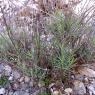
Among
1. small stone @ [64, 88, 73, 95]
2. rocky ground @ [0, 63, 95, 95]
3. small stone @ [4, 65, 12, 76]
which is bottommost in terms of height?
small stone @ [64, 88, 73, 95]

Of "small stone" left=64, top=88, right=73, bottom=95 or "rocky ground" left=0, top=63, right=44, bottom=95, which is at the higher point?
"rocky ground" left=0, top=63, right=44, bottom=95

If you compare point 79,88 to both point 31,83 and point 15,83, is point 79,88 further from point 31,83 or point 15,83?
point 15,83

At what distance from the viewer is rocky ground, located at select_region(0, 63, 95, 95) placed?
1.50 metres

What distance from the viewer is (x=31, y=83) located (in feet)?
5.04

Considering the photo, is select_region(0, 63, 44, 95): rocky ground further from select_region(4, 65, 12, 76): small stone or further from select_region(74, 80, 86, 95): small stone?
select_region(74, 80, 86, 95): small stone

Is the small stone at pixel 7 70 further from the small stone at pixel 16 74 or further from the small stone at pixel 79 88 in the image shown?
the small stone at pixel 79 88

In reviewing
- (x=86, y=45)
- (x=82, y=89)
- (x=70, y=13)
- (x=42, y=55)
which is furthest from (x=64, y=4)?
(x=82, y=89)

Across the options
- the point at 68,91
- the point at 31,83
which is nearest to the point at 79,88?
the point at 68,91

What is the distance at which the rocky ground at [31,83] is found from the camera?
1.50 meters

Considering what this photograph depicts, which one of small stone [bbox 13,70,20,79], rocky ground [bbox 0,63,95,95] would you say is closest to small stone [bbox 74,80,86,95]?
rocky ground [bbox 0,63,95,95]

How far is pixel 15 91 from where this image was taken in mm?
1521

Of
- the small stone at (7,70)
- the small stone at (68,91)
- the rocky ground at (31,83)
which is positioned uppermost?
the small stone at (7,70)

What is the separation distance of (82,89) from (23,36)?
18.6 inches

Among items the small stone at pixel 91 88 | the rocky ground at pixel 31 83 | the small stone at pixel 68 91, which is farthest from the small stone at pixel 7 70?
the small stone at pixel 91 88
